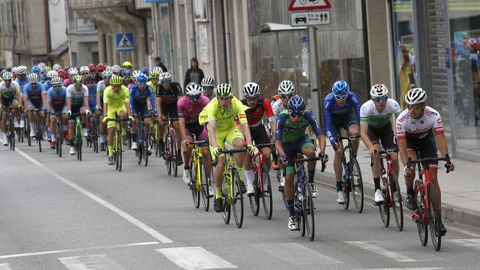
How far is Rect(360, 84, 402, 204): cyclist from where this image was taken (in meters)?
16.1

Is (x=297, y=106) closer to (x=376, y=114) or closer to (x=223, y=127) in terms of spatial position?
(x=376, y=114)

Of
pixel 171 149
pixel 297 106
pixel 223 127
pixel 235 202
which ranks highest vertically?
pixel 297 106

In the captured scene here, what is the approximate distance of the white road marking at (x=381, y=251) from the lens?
13.0 meters

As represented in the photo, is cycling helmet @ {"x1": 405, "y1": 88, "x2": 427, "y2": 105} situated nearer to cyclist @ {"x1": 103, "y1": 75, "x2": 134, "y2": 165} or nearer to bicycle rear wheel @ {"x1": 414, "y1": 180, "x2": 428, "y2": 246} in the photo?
bicycle rear wheel @ {"x1": 414, "y1": 180, "x2": 428, "y2": 246}

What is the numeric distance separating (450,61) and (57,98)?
1102 centimetres

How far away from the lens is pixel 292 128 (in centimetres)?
1605

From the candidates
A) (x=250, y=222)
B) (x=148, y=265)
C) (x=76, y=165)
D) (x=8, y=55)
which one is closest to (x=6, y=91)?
(x=76, y=165)

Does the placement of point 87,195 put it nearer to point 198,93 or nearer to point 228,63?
point 198,93

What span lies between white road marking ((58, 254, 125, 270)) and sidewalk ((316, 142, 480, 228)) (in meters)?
4.29

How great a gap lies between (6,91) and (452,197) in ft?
66.2

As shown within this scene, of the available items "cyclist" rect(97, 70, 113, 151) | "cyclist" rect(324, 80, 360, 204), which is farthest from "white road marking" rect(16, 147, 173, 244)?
"cyclist" rect(324, 80, 360, 204)

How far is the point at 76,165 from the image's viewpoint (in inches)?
1124

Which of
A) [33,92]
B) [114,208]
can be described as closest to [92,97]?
[33,92]

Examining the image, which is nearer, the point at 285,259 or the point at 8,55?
the point at 285,259
